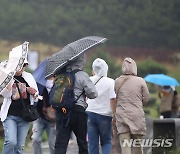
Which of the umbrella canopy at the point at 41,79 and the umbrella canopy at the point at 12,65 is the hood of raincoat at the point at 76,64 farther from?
the umbrella canopy at the point at 41,79

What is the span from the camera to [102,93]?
11.8 m

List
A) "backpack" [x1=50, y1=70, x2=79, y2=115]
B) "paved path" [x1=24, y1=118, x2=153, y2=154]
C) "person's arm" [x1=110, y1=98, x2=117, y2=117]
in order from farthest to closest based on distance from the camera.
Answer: "paved path" [x1=24, y1=118, x2=153, y2=154], "person's arm" [x1=110, y1=98, x2=117, y2=117], "backpack" [x1=50, y1=70, x2=79, y2=115]

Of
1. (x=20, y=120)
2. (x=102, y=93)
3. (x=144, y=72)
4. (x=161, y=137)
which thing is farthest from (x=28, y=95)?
(x=144, y=72)

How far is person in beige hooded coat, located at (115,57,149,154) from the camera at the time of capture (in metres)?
11.0

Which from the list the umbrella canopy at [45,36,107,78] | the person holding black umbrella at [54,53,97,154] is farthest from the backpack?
the umbrella canopy at [45,36,107,78]

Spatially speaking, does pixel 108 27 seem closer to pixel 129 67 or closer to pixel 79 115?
pixel 129 67

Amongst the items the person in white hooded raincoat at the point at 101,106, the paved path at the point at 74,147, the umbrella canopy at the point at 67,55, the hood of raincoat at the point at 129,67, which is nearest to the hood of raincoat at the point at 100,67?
the person in white hooded raincoat at the point at 101,106

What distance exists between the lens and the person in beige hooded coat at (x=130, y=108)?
432 inches

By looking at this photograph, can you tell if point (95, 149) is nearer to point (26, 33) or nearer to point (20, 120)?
point (20, 120)

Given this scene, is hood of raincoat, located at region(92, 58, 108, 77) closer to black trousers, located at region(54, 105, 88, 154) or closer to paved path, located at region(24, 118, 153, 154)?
black trousers, located at region(54, 105, 88, 154)

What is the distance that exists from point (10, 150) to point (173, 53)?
78.9 ft

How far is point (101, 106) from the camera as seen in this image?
11.8 metres

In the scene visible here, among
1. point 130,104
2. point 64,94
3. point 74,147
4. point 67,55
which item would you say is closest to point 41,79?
point 67,55

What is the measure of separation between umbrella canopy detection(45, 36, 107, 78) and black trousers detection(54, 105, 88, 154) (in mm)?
612
